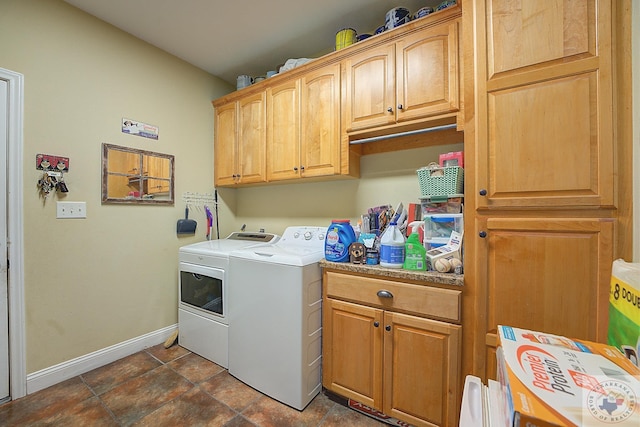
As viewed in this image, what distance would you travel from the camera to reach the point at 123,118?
2.05m

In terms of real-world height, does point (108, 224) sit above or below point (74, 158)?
below

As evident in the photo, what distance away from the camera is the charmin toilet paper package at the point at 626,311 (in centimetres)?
67

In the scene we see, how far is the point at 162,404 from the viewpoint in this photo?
5.11 ft

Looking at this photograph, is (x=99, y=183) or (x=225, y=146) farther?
(x=225, y=146)

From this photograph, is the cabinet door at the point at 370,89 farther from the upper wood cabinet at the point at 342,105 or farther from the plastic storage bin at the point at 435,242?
the plastic storage bin at the point at 435,242

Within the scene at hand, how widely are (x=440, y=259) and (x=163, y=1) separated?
242cm

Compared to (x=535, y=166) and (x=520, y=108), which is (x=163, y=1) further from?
(x=535, y=166)

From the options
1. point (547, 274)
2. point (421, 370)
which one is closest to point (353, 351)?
point (421, 370)

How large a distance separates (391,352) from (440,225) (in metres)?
0.75

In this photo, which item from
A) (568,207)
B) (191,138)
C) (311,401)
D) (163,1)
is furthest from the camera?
(191,138)

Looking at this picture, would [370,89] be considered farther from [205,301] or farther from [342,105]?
[205,301]

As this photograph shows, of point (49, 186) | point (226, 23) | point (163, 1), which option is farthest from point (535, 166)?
point (49, 186)

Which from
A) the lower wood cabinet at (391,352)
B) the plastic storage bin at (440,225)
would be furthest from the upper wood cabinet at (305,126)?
the lower wood cabinet at (391,352)

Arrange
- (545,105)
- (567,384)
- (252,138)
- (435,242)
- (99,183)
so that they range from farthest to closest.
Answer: (252,138) < (99,183) < (435,242) < (545,105) < (567,384)
